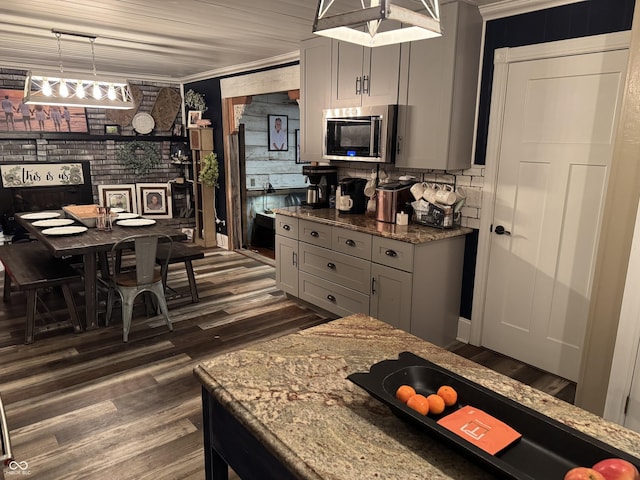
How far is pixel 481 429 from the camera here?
1097 millimetres

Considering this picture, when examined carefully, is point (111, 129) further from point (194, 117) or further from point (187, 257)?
point (187, 257)

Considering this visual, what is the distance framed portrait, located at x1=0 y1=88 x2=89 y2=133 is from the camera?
5.36m

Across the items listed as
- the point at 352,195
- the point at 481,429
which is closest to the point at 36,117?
the point at 352,195

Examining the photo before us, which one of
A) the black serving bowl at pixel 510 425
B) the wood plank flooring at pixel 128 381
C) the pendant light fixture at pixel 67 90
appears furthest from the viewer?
the pendant light fixture at pixel 67 90

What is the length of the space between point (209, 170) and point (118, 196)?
1.36 metres

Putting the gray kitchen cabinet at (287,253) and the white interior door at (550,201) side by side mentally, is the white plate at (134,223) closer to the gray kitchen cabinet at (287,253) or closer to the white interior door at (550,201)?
the gray kitchen cabinet at (287,253)

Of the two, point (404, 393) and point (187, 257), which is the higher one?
point (404, 393)

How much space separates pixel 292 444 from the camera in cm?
107

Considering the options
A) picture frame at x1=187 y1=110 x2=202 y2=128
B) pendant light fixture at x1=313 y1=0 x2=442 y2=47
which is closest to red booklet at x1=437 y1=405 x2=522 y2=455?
pendant light fixture at x1=313 y1=0 x2=442 y2=47

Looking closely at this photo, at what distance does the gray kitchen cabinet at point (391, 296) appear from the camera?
3168 mm

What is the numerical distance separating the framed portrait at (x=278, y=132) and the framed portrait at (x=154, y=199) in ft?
5.54

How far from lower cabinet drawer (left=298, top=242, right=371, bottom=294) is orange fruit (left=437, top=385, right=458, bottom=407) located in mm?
Result: 2205

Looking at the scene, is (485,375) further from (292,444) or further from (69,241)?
(69,241)

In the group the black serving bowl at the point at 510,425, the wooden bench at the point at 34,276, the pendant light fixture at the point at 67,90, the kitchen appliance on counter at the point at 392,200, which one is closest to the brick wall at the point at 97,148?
the pendant light fixture at the point at 67,90
